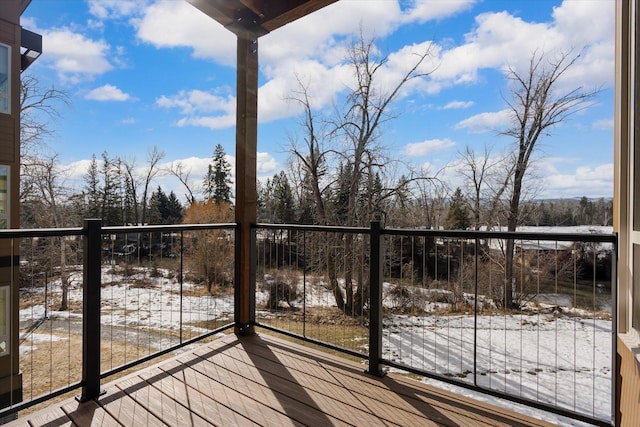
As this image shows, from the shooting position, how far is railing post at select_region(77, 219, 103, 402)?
1.98 meters

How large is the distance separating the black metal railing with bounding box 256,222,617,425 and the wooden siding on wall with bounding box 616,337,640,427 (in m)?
0.08

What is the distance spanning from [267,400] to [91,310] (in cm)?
118

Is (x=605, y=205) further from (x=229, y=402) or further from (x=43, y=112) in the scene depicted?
(x=43, y=112)

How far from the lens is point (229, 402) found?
6.49ft

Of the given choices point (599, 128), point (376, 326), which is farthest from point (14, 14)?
point (599, 128)

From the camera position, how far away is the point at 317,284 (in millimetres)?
6684

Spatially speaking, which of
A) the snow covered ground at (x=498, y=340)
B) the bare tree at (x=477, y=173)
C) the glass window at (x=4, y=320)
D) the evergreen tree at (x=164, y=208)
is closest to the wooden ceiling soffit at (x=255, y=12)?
the snow covered ground at (x=498, y=340)

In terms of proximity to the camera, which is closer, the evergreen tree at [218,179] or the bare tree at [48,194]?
the bare tree at [48,194]

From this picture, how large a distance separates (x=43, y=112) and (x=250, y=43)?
10919mm

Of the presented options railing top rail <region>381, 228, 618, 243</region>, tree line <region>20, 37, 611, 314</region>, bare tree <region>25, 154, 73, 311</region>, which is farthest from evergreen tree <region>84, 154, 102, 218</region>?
railing top rail <region>381, 228, 618, 243</region>

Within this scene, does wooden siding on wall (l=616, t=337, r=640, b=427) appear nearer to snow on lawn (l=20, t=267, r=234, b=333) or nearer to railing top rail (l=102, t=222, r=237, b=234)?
railing top rail (l=102, t=222, r=237, b=234)

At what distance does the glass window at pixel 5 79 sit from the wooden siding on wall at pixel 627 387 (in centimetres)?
909

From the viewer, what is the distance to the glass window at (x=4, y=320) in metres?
6.01

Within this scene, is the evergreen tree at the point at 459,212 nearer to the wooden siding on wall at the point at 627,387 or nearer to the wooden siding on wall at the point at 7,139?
the wooden siding on wall at the point at 627,387
